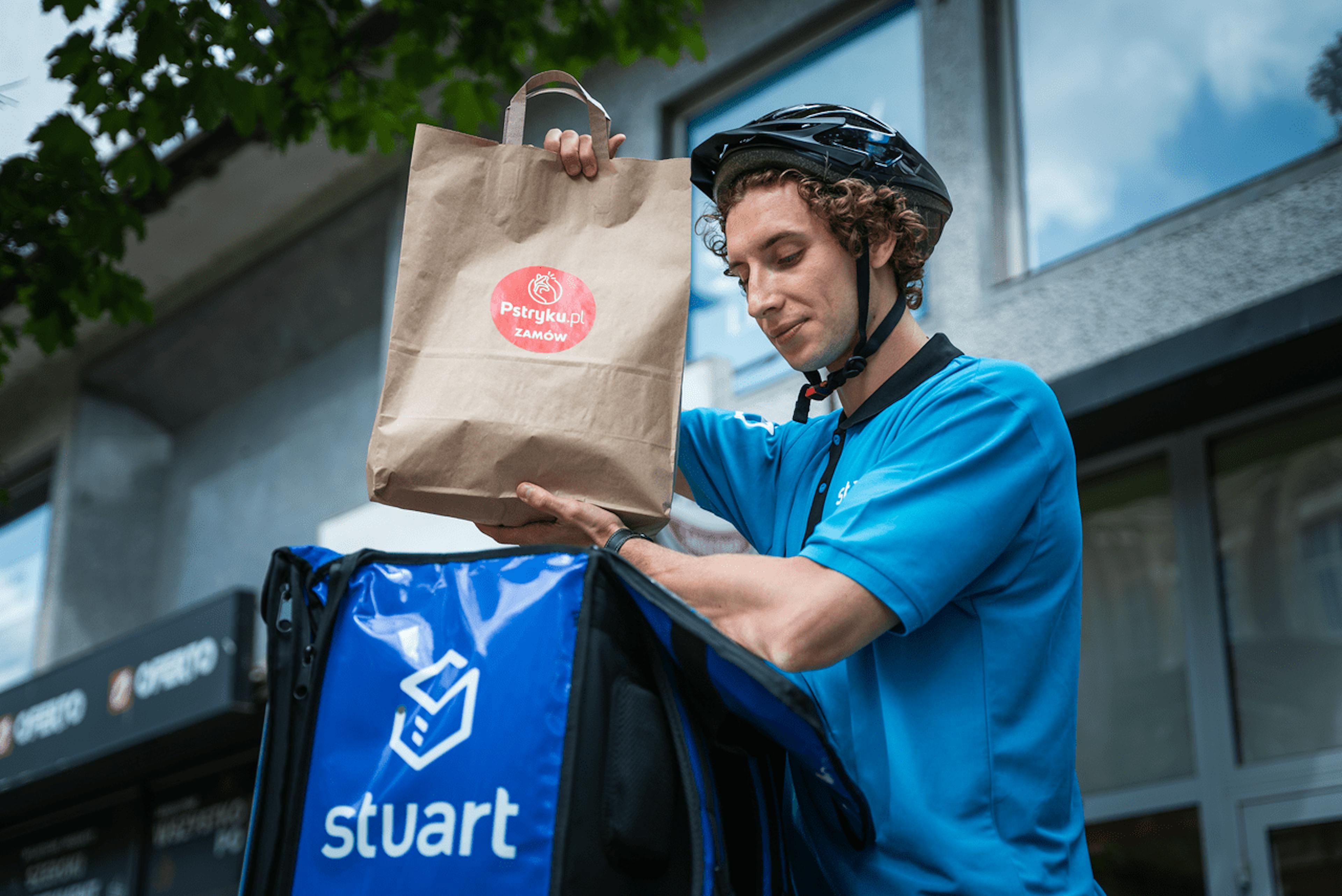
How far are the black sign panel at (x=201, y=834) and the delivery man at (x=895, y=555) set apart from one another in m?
7.47

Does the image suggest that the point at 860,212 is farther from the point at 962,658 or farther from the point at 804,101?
the point at 804,101

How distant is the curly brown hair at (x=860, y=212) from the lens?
1.94 meters

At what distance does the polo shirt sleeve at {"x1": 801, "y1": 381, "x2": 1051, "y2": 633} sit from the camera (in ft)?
5.09

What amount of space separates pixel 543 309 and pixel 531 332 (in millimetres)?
40

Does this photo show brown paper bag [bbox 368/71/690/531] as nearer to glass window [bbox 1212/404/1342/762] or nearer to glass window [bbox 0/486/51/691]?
glass window [bbox 1212/404/1342/762]

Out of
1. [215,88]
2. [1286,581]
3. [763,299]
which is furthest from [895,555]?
[1286,581]

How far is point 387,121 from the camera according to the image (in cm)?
486

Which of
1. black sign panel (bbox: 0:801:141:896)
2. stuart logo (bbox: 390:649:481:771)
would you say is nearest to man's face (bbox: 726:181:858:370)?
stuart logo (bbox: 390:649:481:771)

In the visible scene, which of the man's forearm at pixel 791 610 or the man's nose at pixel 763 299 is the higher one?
the man's nose at pixel 763 299

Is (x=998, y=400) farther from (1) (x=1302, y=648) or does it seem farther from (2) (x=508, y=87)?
(1) (x=1302, y=648)

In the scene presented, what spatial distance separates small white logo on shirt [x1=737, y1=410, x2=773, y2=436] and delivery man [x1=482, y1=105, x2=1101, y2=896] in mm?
138

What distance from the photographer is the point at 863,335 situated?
1.95m

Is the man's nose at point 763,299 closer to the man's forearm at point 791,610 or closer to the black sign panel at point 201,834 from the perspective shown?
the man's forearm at point 791,610

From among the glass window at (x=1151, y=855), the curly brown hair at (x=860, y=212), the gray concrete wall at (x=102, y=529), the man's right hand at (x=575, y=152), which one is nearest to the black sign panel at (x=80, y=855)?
the gray concrete wall at (x=102, y=529)
